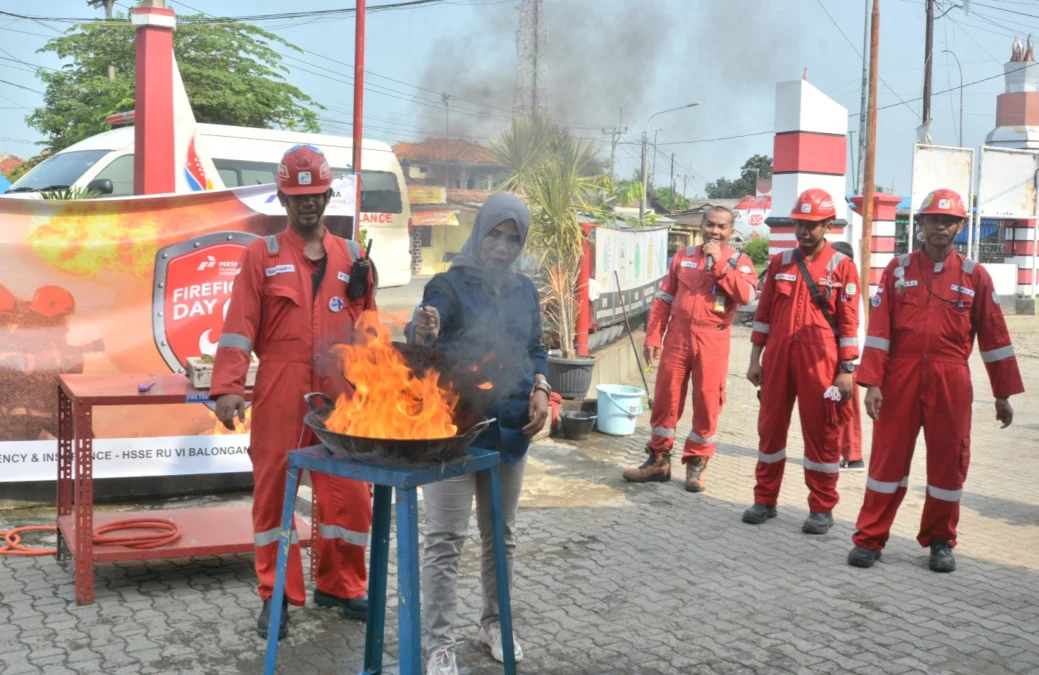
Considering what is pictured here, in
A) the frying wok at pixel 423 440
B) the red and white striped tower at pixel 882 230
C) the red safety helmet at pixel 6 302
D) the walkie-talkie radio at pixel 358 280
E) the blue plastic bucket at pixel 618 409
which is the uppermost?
the red and white striped tower at pixel 882 230

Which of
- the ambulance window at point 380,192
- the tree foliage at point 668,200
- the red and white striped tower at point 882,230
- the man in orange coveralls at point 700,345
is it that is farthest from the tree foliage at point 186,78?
the tree foliage at point 668,200

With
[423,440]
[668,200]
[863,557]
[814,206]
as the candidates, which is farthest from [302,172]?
[668,200]

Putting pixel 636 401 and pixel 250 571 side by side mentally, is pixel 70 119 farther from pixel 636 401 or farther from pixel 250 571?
pixel 250 571

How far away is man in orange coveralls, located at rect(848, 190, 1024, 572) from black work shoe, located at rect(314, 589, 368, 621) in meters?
2.80

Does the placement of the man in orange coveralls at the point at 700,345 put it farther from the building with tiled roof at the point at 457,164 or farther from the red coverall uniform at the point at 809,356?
the building with tiled roof at the point at 457,164

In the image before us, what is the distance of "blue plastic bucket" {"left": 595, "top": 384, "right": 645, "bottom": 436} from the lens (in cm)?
884

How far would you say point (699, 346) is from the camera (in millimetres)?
7172

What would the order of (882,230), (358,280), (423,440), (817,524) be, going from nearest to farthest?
(423,440) < (358,280) < (817,524) < (882,230)

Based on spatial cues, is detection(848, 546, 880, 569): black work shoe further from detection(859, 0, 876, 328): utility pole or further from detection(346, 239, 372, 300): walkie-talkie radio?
detection(859, 0, 876, 328): utility pole

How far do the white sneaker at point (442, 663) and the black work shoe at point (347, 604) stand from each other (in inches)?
30.8

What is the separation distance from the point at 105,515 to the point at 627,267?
9995 mm

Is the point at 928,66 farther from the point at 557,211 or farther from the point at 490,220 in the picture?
the point at 490,220

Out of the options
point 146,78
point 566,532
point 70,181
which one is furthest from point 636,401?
point 70,181

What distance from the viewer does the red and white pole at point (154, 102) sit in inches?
320
